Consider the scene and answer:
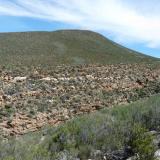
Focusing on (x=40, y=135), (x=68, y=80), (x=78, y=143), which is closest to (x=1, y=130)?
(x=40, y=135)

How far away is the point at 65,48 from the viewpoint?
73500 mm

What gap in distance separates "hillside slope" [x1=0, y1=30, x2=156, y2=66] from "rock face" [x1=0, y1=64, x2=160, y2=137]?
25.4 metres

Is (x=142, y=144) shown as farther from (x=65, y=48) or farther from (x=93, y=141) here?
(x=65, y=48)

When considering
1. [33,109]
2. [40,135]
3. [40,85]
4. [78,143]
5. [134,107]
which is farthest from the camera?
[40,85]

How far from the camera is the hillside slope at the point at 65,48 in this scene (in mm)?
61678

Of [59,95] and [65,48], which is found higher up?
[65,48]

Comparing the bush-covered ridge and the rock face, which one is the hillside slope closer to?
the rock face

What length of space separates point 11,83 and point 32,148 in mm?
14066

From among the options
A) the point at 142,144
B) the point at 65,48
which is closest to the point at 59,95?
the point at 142,144

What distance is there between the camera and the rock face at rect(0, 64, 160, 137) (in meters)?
18.3

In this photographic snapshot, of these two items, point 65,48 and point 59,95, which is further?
point 65,48

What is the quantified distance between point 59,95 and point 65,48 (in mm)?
50448

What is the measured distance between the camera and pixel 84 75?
32531 millimetres

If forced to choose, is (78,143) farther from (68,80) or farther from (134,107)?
(68,80)
